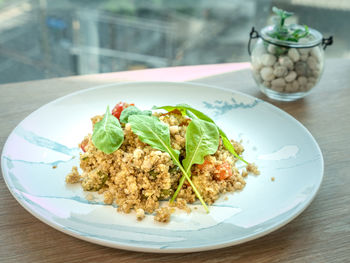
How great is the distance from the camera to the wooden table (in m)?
0.74

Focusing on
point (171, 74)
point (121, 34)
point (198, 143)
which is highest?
point (198, 143)

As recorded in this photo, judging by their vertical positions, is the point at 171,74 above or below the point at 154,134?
below

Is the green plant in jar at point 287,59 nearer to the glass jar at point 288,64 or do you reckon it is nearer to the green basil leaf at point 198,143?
the glass jar at point 288,64

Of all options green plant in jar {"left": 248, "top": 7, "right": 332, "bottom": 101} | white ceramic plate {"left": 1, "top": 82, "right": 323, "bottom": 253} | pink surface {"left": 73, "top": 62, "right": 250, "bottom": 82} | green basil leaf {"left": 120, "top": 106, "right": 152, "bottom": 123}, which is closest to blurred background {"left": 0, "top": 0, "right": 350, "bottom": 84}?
pink surface {"left": 73, "top": 62, "right": 250, "bottom": 82}

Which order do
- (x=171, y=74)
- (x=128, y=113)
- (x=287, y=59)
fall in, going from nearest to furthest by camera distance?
(x=128, y=113), (x=287, y=59), (x=171, y=74)

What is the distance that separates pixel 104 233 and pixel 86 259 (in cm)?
6

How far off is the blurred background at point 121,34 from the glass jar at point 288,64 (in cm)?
138

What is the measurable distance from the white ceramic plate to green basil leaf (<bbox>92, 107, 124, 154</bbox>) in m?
0.11

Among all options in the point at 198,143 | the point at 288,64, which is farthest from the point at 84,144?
the point at 288,64

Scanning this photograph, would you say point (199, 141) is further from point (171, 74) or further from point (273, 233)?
point (171, 74)

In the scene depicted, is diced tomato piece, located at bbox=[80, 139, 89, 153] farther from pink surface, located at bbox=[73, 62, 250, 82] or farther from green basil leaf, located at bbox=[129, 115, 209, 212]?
pink surface, located at bbox=[73, 62, 250, 82]

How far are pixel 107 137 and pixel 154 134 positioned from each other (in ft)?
0.34

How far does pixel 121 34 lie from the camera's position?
2.80 m

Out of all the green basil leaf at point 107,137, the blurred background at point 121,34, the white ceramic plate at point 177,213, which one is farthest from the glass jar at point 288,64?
the blurred background at point 121,34
